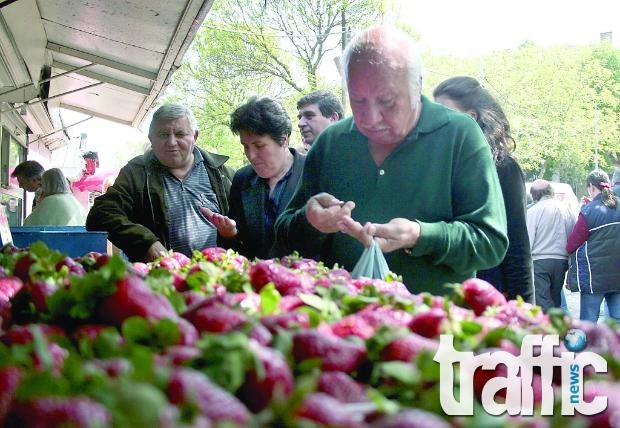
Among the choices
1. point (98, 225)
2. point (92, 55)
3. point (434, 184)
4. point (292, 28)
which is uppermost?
point (292, 28)

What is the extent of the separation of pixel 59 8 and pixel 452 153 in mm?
4518

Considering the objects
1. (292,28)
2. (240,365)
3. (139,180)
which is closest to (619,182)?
(139,180)

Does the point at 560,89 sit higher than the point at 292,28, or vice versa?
the point at 292,28

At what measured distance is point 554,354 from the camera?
1.32 meters

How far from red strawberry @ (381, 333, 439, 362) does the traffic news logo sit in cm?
3

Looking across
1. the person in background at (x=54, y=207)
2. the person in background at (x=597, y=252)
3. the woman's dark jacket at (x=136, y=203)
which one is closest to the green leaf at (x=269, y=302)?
the woman's dark jacket at (x=136, y=203)

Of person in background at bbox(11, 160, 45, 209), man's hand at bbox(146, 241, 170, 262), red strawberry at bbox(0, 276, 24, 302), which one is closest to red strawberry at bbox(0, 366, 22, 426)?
red strawberry at bbox(0, 276, 24, 302)

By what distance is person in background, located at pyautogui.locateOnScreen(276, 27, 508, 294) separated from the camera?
8.70 ft

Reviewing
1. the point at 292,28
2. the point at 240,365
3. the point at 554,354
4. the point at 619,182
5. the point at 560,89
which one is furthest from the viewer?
the point at 560,89

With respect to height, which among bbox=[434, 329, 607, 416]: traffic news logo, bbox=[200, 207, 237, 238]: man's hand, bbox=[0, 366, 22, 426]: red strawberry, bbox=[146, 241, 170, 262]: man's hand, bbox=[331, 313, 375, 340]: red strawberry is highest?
bbox=[0, 366, 22, 426]: red strawberry

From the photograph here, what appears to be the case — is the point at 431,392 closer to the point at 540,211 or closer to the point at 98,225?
the point at 98,225

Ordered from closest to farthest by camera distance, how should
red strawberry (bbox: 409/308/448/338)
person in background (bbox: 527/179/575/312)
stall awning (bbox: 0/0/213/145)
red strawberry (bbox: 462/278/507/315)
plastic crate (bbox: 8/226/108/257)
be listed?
red strawberry (bbox: 409/308/448/338) < red strawberry (bbox: 462/278/507/315) < plastic crate (bbox: 8/226/108/257) < stall awning (bbox: 0/0/213/145) < person in background (bbox: 527/179/575/312)

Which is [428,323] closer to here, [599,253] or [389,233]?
[389,233]

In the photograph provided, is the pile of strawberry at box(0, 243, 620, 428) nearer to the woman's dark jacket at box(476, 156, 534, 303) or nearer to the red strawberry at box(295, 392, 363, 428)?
the red strawberry at box(295, 392, 363, 428)
